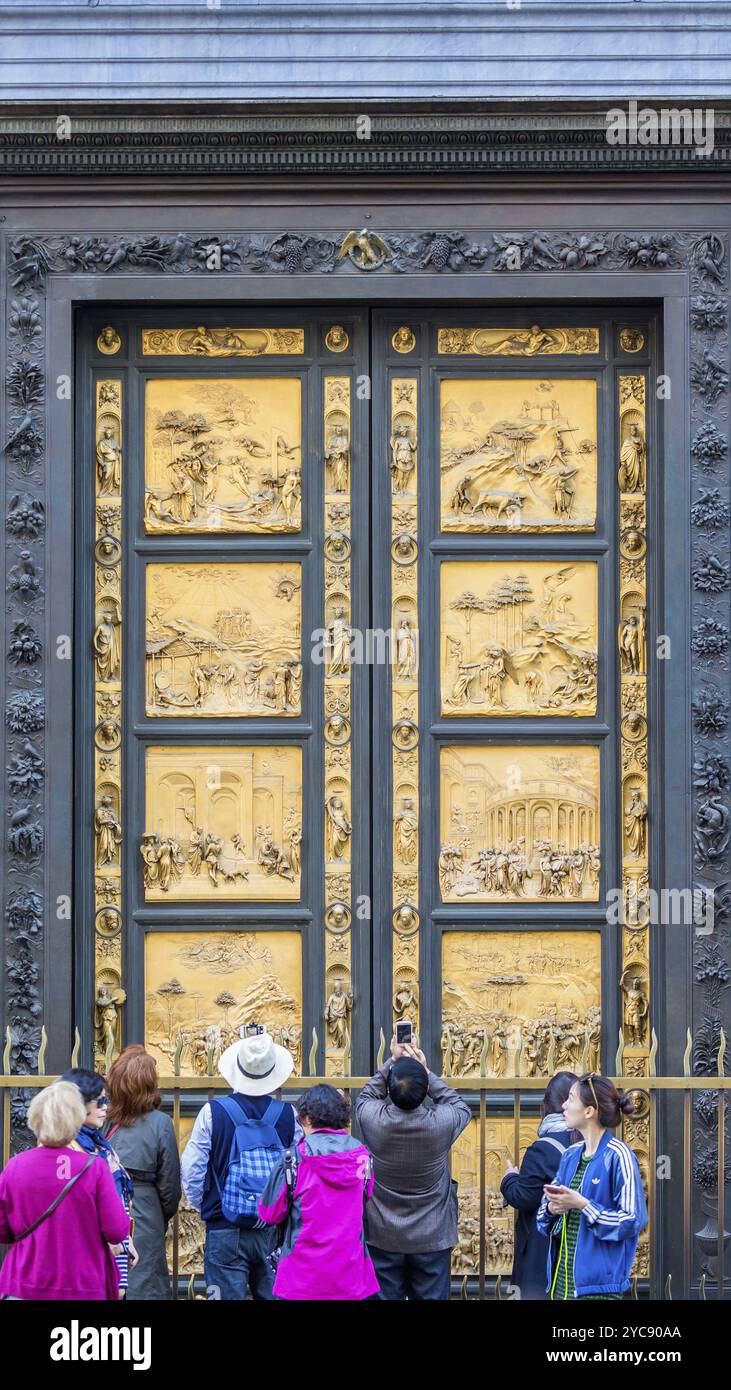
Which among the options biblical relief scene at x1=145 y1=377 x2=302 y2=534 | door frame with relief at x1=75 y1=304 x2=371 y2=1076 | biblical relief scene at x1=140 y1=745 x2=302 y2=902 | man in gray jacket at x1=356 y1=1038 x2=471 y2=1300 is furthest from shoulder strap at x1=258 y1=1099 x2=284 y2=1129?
biblical relief scene at x1=145 y1=377 x2=302 y2=534

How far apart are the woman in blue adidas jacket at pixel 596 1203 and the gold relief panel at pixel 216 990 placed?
11.5 ft

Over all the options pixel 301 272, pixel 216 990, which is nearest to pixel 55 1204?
pixel 216 990

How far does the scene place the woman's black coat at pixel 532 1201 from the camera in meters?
6.29

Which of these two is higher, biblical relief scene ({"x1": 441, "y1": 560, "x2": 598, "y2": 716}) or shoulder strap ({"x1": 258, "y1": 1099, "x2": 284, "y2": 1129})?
biblical relief scene ({"x1": 441, "y1": 560, "x2": 598, "y2": 716})

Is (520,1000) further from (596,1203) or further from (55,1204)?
(55,1204)

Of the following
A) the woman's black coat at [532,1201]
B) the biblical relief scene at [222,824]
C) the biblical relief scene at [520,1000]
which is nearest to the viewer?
the woman's black coat at [532,1201]

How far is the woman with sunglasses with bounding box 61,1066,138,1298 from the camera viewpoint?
238 inches

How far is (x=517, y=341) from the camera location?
947 cm

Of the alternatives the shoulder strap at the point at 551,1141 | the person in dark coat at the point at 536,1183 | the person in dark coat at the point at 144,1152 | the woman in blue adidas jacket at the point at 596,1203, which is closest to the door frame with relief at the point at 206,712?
the person in dark coat at the point at 144,1152

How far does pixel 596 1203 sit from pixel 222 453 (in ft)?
17.3

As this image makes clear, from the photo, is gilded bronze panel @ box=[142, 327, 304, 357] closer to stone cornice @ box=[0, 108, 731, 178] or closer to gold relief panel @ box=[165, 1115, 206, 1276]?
stone cornice @ box=[0, 108, 731, 178]

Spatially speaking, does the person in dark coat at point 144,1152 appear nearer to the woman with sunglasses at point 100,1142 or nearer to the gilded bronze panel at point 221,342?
the woman with sunglasses at point 100,1142

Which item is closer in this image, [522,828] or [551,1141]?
[551,1141]

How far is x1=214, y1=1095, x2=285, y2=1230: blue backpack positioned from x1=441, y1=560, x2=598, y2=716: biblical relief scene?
3.49 m
